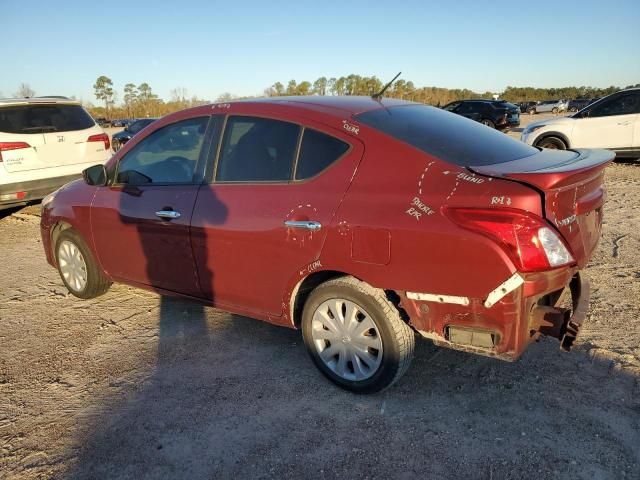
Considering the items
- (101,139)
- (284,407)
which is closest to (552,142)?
(101,139)

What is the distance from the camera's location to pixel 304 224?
3.01m

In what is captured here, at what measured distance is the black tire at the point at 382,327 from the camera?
2850mm

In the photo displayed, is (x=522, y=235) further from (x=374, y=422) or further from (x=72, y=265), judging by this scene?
(x=72, y=265)

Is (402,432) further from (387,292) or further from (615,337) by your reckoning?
(615,337)

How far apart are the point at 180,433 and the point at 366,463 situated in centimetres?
106

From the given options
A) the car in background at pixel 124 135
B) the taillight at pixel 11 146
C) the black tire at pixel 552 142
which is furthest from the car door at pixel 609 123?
the car in background at pixel 124 135

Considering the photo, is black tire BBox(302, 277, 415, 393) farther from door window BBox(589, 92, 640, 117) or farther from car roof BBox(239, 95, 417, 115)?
door window BBox(589, 92, 640, 117)

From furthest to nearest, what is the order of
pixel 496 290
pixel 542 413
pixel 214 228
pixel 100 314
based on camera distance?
1. pixel 100 314
2. pixel 214 228
3. pixel 542 413
4. pixel 496 290

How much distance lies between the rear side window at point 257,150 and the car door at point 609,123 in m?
9.43

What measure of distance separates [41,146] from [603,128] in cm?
1051

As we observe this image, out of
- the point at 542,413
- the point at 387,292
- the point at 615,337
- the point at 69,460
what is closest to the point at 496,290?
the point at 387,292

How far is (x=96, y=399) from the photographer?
10.7ft

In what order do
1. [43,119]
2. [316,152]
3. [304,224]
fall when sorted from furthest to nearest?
[43,119] → [316,152] → [304,224]

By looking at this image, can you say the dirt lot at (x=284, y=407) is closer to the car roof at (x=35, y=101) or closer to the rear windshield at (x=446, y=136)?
the rear windshield at (x=446, y=136)
